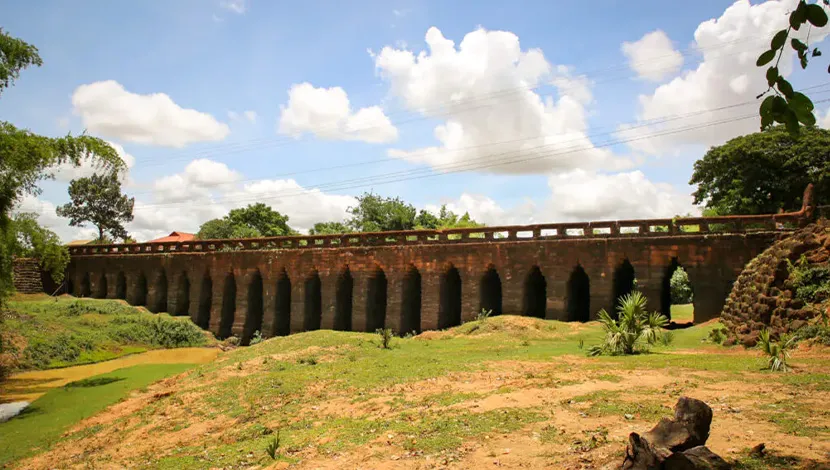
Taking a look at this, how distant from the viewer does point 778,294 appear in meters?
13.4

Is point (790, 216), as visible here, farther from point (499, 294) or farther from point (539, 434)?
point (539, 434)

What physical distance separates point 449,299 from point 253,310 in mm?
12287

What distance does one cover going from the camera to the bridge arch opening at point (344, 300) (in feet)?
89.0

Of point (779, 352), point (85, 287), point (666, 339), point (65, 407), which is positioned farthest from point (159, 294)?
point (779, 352)

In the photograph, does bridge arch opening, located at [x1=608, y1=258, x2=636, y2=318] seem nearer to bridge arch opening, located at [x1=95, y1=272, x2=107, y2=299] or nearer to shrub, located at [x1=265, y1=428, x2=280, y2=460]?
shrub, located at [x1=265, y1=428, x2=280, y2=460]

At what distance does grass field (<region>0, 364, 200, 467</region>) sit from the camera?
1197 centimetres

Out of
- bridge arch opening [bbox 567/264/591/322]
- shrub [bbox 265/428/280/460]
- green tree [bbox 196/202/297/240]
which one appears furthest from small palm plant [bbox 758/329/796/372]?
green tree [bbox 196/202/297/240]

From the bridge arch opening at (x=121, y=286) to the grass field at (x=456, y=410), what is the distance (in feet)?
80.7

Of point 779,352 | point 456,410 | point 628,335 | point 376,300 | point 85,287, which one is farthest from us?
point 85,287

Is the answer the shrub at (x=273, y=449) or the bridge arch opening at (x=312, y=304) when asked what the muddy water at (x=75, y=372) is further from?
the shrub at (x=273, y=449)

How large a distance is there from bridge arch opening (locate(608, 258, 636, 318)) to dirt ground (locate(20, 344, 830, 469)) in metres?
7.61

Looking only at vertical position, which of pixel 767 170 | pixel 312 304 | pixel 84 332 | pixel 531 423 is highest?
pixel 767 170

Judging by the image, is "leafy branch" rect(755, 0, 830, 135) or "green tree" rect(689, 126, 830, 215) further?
"green tree" rect(689, 126, 830, 215)

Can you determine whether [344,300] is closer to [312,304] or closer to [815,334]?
[312,304]
